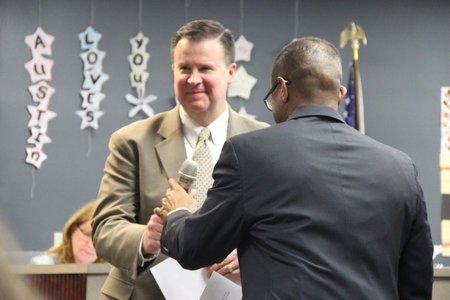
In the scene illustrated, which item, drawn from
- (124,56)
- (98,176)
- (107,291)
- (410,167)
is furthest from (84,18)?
(410,167)

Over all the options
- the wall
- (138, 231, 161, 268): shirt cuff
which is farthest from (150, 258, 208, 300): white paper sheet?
the wall

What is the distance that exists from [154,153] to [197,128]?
16 centimetres

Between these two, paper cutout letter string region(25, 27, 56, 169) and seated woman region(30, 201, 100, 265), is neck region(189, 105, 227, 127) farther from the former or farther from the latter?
→ paper cutout letter string region(25, 27, 56, 169)

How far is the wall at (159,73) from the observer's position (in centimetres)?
596

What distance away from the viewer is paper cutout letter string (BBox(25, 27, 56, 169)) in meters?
5.96

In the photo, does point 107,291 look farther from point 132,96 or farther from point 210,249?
point 132,96

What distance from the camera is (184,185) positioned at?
1953 mm

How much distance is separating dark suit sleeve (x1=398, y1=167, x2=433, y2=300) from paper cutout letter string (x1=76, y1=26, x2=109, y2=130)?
14.7ft

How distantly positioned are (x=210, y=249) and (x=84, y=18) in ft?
15.5

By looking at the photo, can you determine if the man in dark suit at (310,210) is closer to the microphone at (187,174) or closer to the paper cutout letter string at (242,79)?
the microphone at (187,174)

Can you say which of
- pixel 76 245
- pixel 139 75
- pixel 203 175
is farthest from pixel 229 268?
pixel 139 75

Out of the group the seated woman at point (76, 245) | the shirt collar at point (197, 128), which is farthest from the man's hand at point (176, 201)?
the seated woman at point (76, 245)

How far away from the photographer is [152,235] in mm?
1963

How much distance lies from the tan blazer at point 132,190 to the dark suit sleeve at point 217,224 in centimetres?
43
